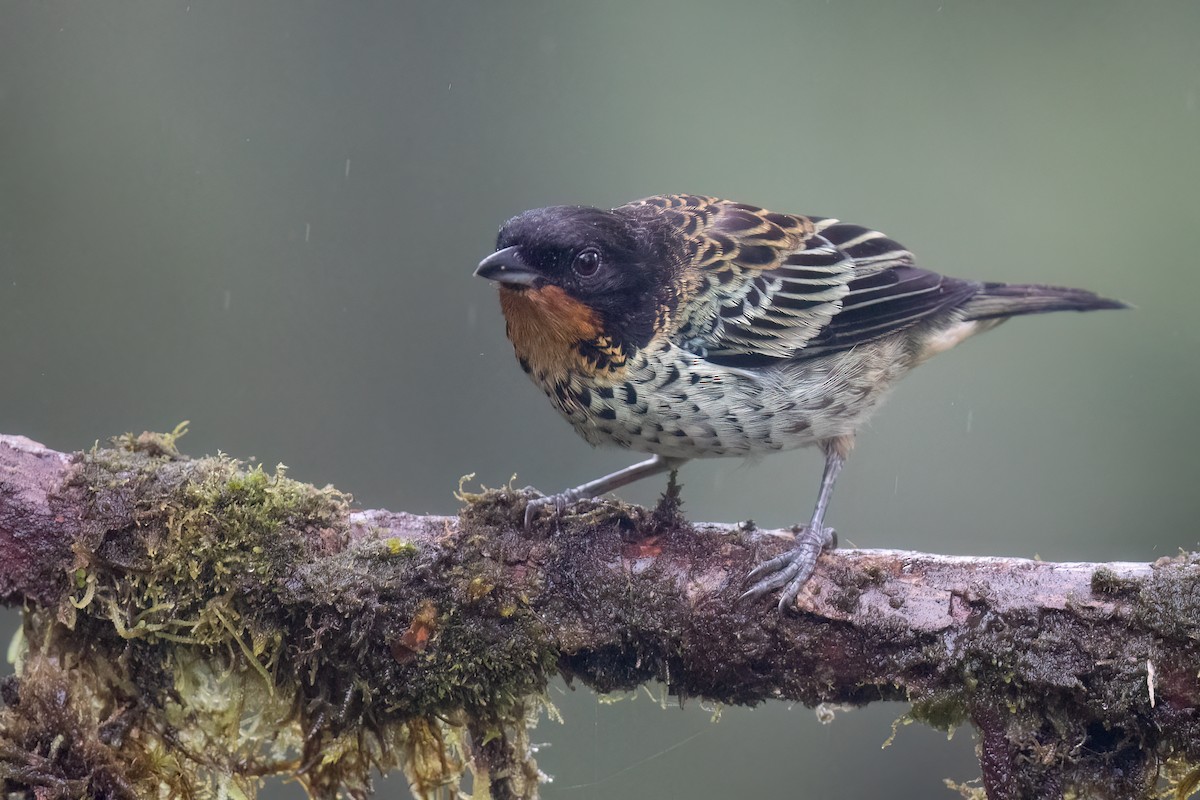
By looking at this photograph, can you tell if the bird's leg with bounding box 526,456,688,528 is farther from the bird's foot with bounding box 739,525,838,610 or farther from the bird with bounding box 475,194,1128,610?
the bird's foot with bounding box 739,525,838,610

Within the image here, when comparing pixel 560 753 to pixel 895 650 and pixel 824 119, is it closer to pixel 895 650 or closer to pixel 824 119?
pixel 895 650

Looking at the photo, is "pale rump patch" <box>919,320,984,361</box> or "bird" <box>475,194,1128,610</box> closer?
"bird" <box>475,194,1128,610</box>

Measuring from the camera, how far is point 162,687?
136 inches

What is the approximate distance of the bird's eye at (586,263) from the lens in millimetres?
4004

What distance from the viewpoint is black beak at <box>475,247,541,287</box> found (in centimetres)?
384

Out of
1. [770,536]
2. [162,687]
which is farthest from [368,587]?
[770,536]

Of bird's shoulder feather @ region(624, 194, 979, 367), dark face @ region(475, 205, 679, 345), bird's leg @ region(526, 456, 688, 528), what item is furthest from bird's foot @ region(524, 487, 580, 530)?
bird's shoulder feather @ region(624, 194, 979, 367)

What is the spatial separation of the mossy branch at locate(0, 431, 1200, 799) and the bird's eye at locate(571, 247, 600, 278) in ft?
3.55

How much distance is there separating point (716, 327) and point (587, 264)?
616 millimetres

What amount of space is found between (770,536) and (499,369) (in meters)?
3.96

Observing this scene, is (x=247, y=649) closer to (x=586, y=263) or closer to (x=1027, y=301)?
(x=586, y=263)

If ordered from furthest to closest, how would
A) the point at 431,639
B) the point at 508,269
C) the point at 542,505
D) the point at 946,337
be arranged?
the point at 946,337 < the point at 508,269 < the point at 542,505 < the point at 431,639

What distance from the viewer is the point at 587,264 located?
4035mm

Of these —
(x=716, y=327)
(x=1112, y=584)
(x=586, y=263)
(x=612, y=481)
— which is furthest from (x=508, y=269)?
(x=1112, y=584)
